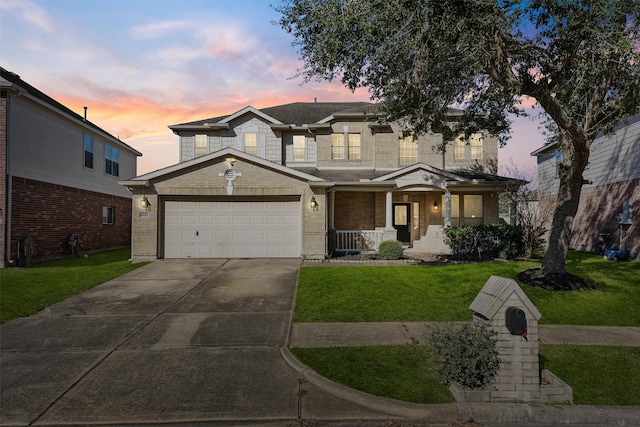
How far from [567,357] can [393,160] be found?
13.3 m

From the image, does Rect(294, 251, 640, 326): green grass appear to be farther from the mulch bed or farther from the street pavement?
the street pavement

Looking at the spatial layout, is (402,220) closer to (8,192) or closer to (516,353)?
(516,353)

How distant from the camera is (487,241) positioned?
46.4 ft

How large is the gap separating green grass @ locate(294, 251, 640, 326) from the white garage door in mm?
2934

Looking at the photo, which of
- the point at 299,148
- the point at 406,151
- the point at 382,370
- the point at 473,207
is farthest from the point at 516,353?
the point at 299,148

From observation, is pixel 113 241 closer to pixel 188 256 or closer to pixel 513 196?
pixel 188 256

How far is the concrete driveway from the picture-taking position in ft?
12.5

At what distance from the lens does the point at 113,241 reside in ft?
64.5

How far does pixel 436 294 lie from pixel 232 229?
29.6ft

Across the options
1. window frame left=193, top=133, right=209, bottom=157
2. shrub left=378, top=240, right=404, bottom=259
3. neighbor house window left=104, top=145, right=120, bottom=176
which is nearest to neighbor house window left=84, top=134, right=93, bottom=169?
neighbor house window left=104, top=145, right=120, bottom=176

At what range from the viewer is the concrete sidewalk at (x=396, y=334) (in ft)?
18.6

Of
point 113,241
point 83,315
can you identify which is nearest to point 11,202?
point 113,241

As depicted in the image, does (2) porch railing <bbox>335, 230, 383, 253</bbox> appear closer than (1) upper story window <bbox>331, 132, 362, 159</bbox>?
Yes

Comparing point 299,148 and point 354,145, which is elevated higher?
point 354,145
